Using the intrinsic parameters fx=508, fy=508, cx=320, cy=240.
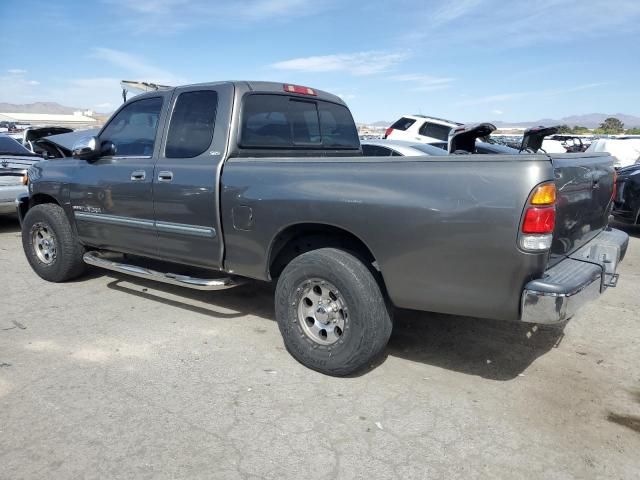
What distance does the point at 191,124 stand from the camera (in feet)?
13.5

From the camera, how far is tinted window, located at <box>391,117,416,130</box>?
14589mm

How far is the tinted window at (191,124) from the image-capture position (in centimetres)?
399

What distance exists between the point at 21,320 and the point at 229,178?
2.35 metres

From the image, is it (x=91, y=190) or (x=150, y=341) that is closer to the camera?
(x=150, y=341)

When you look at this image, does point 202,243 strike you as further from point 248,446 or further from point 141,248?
point 248,446

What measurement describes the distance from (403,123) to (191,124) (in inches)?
452

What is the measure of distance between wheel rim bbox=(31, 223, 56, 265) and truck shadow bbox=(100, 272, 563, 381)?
0.75 metres

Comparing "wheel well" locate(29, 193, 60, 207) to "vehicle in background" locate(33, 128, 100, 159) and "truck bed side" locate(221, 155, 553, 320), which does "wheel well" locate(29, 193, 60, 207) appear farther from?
"truck bed side" locate(221, 155, 553, 320)

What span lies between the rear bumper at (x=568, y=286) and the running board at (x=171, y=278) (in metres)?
2.20

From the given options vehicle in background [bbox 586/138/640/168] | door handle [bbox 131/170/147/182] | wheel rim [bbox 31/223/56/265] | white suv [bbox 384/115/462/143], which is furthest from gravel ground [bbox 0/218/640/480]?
vehicle in background [bbox 586/138/640/168]

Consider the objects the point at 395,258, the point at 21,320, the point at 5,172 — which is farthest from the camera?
the point at 5,172

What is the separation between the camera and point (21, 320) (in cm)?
440

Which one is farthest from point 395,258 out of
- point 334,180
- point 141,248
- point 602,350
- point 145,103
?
point 145,103

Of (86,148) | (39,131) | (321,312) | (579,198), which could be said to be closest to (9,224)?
(39,131)
